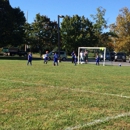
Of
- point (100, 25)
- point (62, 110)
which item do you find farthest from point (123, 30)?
point (62, 110)

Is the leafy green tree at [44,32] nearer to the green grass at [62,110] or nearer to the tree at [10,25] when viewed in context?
the tree at [10,25]

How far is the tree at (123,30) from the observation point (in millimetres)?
64625

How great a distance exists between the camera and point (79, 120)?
19.4 ft

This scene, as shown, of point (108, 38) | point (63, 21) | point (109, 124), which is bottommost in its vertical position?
Answer: point (109, 124)

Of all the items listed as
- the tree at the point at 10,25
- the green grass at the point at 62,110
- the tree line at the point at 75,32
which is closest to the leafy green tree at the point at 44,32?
the tree line at the point at 75,32

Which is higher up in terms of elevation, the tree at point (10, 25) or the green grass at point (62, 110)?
the tree at point (10, 25)

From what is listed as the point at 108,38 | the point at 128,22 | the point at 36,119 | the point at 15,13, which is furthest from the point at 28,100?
the point at 108,38

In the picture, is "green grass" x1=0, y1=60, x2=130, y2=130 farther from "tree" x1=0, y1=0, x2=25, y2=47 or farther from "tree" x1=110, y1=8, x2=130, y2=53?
"tree" x1=110, y1=8, x2=130, y2=53

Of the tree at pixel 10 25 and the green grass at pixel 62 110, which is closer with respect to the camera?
the green grass at pixel 62 110

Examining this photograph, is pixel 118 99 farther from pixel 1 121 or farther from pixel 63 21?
pixel 63 21

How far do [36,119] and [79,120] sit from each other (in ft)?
3.14

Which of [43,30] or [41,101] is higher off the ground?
[43,30]

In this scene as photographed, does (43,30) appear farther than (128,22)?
Yes

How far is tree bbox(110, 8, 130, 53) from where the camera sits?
64.6 m
